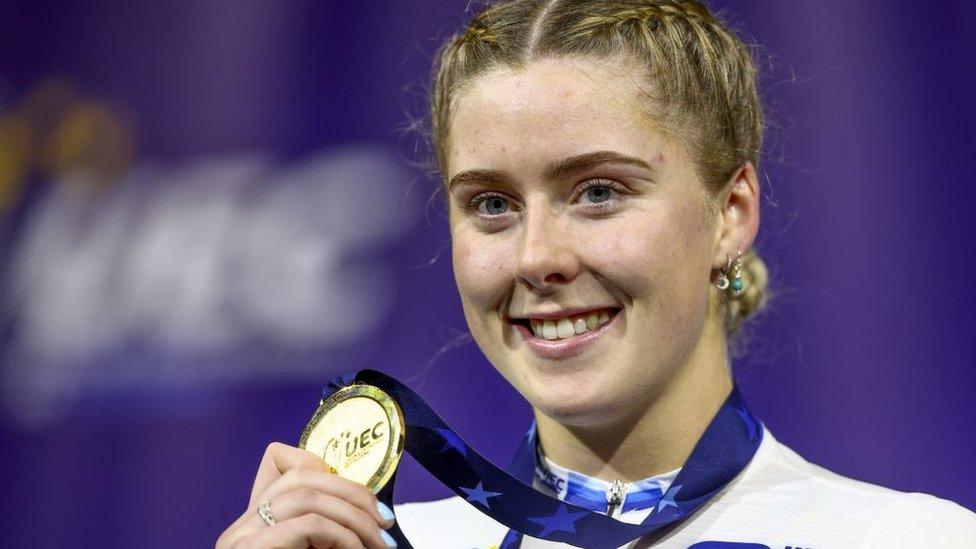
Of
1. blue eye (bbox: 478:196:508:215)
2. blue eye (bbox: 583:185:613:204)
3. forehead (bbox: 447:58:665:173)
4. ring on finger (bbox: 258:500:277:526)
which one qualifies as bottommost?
ring on finger (bbox: 258:500:277:526)

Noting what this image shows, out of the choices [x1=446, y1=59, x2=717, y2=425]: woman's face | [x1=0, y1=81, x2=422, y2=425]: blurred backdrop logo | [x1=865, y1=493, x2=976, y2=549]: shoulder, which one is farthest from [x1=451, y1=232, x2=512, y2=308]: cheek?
[x1=0, y1=81, x2=422, y2=425]: blurred backdrop logo

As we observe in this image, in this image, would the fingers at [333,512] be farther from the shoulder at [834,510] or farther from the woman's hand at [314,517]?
the shoulder at [834,510]

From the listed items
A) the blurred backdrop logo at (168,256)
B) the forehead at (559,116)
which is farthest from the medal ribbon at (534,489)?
the blurred backdrop logo at (168,256)

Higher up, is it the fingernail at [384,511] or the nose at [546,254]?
the nose at [546,254]

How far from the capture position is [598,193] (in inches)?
73.2

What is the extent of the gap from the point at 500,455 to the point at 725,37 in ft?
4.34

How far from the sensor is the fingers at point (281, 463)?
5.71ft

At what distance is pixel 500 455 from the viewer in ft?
10.1

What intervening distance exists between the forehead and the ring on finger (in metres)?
0.59

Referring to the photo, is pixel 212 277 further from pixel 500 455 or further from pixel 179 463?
pixel 500 455

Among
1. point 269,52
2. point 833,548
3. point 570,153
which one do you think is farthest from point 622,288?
point 269,52

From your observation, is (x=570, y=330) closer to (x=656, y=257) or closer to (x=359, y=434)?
(x=656, y=257)

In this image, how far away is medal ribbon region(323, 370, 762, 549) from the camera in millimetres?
1896

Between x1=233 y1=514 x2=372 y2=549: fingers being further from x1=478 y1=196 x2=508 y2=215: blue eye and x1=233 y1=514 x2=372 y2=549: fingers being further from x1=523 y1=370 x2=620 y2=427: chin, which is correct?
x1=478 y1=196 x2=508 y2=215: blue eye
